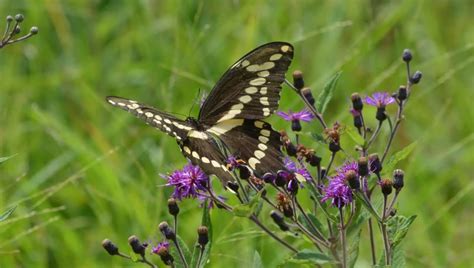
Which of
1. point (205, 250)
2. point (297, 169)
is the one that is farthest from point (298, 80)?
point (205, 250)

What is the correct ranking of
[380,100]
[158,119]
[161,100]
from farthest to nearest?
[161,100] → [380,100] → [158,119]

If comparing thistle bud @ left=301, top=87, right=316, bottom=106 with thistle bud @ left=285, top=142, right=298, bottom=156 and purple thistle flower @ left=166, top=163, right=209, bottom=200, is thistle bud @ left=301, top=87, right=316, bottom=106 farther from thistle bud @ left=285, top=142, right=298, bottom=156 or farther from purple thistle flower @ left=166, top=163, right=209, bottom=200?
purple thistle flower @ left=166, top=163, right=209, bottom=200

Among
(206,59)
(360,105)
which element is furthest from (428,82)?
(360,105)

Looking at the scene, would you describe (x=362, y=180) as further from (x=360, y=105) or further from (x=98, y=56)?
(x=98, y=56)

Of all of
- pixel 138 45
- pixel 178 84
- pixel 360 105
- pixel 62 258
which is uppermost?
pixel 138 45

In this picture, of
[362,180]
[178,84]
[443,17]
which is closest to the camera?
[362,180]

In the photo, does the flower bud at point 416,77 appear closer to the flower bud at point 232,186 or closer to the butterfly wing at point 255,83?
the butterfly wing at point 255,83

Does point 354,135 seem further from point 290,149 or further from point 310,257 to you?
point 310,257
